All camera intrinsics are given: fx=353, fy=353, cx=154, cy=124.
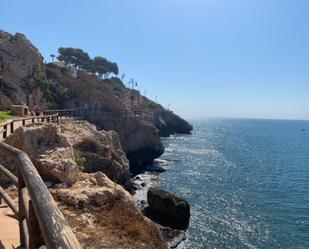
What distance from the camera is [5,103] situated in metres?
58.1

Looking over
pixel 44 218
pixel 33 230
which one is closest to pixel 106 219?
pixel 33 230

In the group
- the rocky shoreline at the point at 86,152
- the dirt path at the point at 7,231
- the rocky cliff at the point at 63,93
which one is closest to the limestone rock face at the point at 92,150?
the rocky shoreline at the point at 86,152

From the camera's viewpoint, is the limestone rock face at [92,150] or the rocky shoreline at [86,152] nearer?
the rocky shoreline at [86,152]

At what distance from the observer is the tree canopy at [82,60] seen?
412ft

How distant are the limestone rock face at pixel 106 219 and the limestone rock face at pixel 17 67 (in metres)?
49.8

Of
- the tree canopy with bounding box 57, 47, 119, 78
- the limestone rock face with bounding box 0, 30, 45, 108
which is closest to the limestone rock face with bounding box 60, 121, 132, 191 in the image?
the limestone rock face with bounding box 0, 30, 45, 108

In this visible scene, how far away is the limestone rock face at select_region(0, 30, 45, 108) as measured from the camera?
2468 inches

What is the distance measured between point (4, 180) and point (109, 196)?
4.81 meters

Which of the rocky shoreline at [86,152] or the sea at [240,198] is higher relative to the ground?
the rocky shoreline at [86,152]

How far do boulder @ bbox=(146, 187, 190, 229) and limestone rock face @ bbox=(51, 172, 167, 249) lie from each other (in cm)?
1720

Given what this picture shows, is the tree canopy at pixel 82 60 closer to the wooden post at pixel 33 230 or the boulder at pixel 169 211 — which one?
the boulder at pixel 169 211

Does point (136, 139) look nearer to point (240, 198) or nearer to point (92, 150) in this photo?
point (240, 198)

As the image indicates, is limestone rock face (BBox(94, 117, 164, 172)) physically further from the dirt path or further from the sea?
the dirt path

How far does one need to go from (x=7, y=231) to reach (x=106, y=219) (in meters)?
3.41
